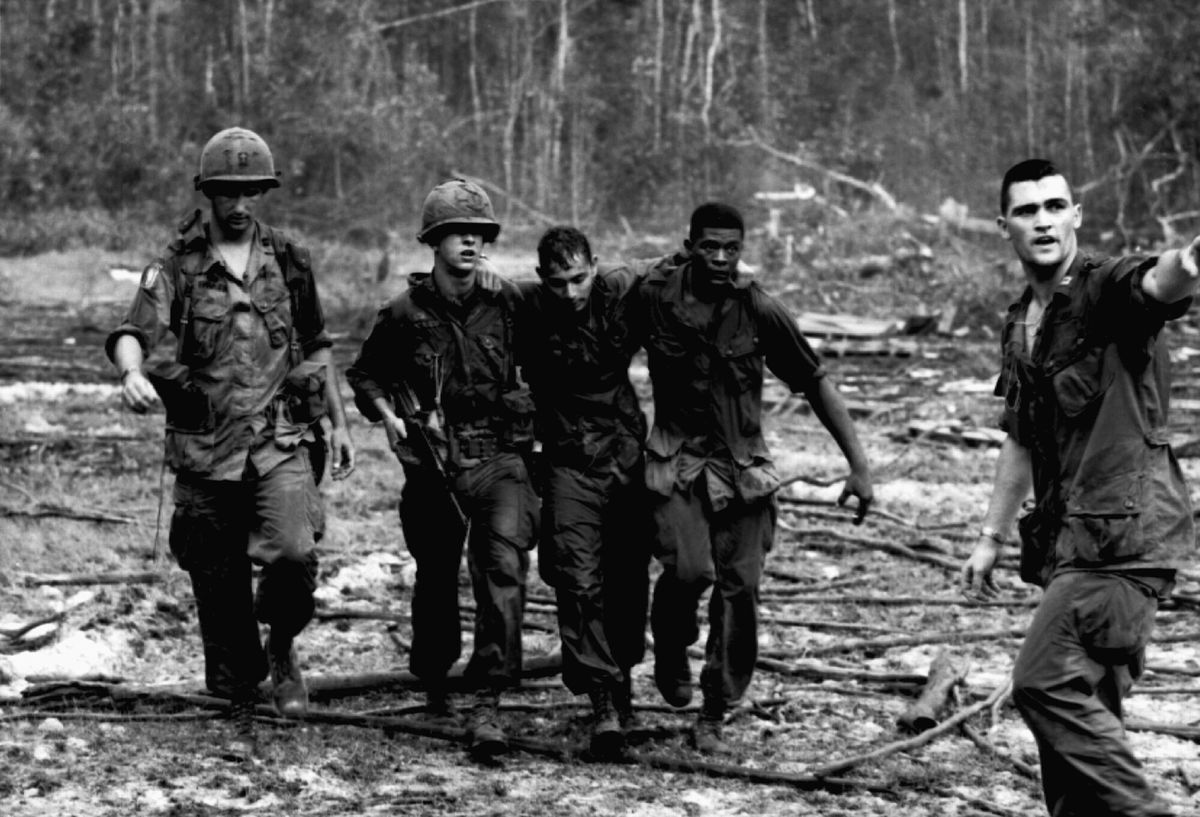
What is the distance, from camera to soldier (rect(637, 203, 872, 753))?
6.78 metres

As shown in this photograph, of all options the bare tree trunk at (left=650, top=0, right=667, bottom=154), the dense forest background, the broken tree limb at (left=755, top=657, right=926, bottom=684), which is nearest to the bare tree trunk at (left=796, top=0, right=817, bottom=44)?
the dense forest background

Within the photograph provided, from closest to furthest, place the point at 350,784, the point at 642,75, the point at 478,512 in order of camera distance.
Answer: the point at 350,784, the point at 478,512, the point at 642,75

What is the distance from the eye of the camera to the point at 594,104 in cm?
4138

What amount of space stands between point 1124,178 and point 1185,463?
1974cm

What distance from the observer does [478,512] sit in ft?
22.4

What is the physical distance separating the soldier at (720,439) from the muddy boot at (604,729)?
0.35 m

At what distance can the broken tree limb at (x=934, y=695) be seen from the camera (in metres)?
6.91

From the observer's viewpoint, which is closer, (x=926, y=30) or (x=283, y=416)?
(x=283, y=416)

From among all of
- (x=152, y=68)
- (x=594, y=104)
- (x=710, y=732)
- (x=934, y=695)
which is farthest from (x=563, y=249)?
(x=152, y=68)

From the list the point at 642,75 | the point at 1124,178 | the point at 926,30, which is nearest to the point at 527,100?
the point at 642,75

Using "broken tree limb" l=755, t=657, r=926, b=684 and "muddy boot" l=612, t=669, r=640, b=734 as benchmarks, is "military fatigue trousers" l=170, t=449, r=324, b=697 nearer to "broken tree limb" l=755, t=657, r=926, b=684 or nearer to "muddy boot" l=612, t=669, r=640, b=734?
"muddy boot" l=612, t=669, r=640, b=734

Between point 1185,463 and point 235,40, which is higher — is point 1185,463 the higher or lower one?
the lower one

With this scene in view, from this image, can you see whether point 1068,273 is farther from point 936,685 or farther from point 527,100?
point 527,100

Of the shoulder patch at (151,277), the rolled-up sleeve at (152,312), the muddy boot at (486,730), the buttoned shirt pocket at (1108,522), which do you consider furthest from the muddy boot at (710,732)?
the shoulder patch at (151,277)
